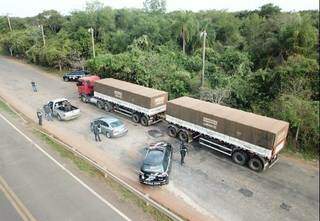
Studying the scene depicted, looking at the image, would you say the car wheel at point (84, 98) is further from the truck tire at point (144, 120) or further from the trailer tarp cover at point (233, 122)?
the trailer tarp cover at point (233, 122)

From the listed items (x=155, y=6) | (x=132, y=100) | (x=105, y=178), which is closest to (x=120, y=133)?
(x=132, y=100)

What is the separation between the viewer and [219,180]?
1465 centimetres

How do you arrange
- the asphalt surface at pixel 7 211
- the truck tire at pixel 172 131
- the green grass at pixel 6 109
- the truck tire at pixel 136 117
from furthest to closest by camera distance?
the green grass at pixel 6 109
the truck tire at pixel 136 117
the truck tire at pixel 172 131
the asphalt surface at pixel 7 211

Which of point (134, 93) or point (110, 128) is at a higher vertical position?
point (134, 93)

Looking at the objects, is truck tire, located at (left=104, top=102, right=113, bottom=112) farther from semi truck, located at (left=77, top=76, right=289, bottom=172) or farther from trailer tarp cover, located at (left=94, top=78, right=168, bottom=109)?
trailer tarp cover, located at (left=94, top=78, right=168, bottom=109)

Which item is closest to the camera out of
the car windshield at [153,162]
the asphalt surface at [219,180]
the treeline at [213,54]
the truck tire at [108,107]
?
the asphalt surface at [219,180]

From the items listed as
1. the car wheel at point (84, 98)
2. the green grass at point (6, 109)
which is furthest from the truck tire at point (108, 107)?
the green grass at point (6, 109)

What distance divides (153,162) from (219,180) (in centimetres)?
358

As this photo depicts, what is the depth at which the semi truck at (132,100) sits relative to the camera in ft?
69.1

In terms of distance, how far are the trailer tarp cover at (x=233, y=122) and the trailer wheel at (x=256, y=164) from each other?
95cm

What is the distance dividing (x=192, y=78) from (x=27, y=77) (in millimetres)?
23720

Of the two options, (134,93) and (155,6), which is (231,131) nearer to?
(134,93)

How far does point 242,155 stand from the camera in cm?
1578

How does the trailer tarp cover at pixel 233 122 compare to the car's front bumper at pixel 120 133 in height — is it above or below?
above
